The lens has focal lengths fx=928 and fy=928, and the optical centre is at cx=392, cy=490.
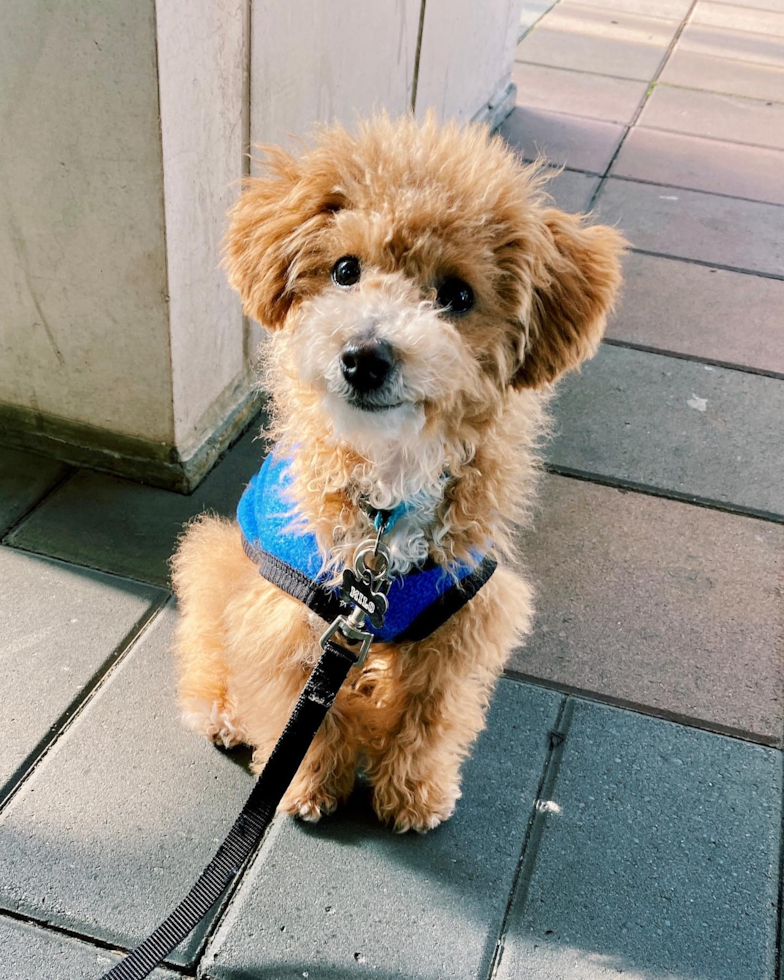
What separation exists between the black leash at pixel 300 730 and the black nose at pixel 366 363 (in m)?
0.42

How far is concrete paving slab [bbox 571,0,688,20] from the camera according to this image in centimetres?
981

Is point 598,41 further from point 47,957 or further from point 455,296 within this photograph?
point 47,957

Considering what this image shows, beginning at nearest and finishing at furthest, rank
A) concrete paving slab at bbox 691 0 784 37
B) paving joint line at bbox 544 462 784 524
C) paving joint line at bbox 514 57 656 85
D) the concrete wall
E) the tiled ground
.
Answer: the tiled ground
the concrete wall
paving joint line at bbox 544 462 784 524
paving joint line at bbox 514 57 656 85
concrete paving slab at bbox 691 0 784 37

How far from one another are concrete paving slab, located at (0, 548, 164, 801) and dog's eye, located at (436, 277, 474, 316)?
5.04ft

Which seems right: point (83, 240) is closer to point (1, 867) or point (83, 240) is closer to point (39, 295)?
point (39, 295)

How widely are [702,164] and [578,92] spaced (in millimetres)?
1582

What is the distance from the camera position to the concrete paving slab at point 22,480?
10.4 feet

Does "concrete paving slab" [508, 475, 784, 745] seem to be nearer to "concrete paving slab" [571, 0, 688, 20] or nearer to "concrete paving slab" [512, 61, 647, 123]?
"concrete paving slab" [512, 61, 647, 123]

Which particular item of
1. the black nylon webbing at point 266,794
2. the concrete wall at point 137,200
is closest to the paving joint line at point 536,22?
the concrete wall at point 137,200

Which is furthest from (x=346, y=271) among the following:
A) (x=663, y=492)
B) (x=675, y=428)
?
(x=675, y=428)

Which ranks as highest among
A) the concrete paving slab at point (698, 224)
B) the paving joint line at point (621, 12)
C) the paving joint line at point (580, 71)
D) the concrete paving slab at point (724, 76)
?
the paving joint line at point (621, 12)

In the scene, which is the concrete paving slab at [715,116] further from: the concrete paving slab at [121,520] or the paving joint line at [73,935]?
the paving joint line at [73,935]

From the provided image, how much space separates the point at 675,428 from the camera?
154 inches

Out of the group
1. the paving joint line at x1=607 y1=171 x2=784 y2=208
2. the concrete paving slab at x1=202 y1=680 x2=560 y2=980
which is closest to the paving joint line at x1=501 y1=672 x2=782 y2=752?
the concrete paving slab at x1=202 y1=680 x2=560 y2=980
